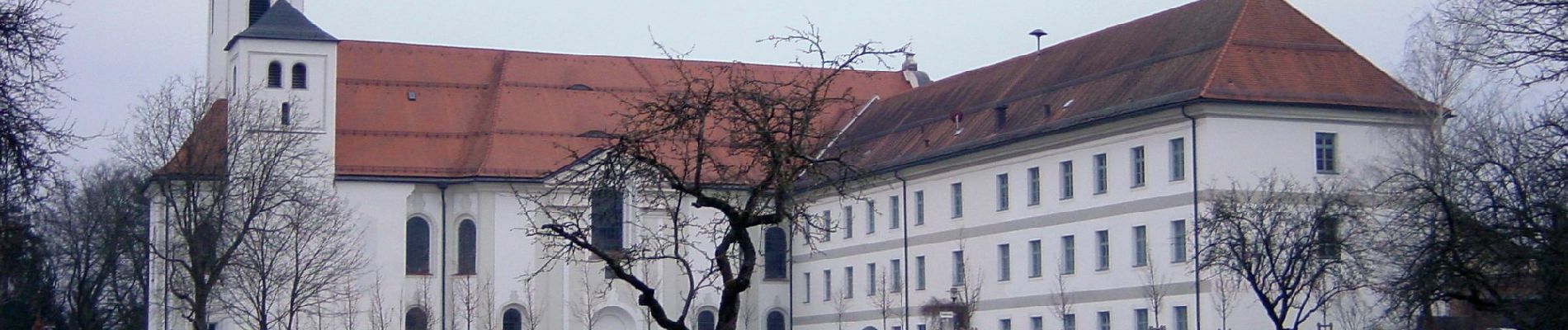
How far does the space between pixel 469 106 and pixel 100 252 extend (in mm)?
17097

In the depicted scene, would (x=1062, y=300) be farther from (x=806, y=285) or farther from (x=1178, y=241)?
(x=806, y=285)

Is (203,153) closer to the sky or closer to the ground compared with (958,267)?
closer to the sky

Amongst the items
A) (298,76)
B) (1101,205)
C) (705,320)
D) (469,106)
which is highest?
(298,76)

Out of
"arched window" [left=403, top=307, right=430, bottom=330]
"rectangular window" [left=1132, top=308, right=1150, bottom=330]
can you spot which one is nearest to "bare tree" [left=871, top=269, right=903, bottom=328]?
"rectangular window" [left=1132, top=308, right=1150, bottom=330]

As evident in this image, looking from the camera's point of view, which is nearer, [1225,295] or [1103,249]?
[1225,295]

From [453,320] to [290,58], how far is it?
1063cm

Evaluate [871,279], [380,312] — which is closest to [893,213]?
[871,279]

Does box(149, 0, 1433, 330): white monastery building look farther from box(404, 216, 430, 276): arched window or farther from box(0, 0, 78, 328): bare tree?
box(0, 0, 78, 328): bare tree

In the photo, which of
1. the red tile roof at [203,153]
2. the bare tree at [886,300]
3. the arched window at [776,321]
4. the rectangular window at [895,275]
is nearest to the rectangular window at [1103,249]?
the bare tree at [886,300]

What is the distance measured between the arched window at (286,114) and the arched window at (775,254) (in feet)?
61.4

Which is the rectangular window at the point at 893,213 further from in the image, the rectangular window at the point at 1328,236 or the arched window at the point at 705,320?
the rectangular window at the point at 1328,236

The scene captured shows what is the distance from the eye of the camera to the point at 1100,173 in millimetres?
58688

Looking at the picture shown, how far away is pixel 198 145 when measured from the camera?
61312mm

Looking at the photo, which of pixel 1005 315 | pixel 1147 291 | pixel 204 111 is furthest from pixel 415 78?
pixel 1147 291
